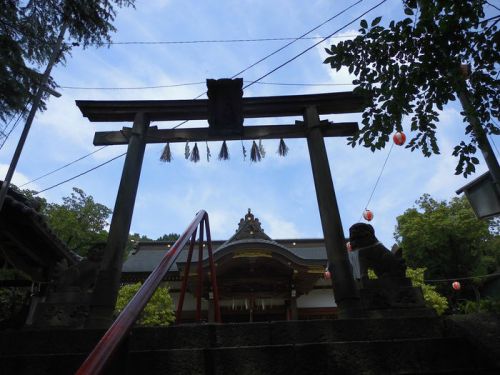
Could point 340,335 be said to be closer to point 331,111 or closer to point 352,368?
point 352,368

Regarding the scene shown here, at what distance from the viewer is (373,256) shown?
147 inches

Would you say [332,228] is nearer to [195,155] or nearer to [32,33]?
[195,155]

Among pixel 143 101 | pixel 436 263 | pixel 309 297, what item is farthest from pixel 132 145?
pixel 436 263

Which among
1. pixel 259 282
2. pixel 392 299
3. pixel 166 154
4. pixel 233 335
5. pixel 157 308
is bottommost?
pixel 233 335

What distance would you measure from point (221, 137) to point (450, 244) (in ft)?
73.9

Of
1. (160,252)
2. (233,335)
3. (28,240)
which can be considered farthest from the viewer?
(160,252)

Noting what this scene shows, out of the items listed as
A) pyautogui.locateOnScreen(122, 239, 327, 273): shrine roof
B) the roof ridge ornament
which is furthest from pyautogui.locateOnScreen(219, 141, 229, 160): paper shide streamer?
pyautogui.locateOnScreen(122, 239, 327, 273): shrine roof

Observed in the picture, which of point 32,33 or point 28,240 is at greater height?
point 32,33

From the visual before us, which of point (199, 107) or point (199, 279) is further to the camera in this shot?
point (199, 107)

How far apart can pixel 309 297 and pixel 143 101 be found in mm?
11025

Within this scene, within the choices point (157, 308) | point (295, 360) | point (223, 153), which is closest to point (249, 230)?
point (157, 308)

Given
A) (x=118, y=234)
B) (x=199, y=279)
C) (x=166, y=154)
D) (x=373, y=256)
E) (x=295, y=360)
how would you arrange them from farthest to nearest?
(x=166, y=154), (x=118, y=234), (x=373, y=256), (x=199, y=279), (x=295, y=360)

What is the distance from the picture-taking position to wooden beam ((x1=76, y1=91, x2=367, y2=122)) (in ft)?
19.4

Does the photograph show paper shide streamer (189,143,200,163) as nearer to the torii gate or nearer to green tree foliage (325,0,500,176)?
the torii gate
